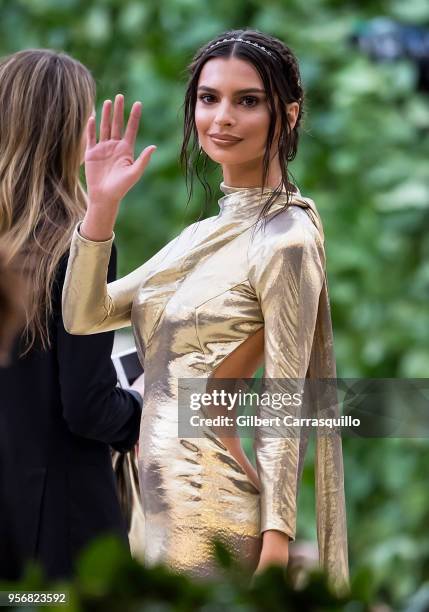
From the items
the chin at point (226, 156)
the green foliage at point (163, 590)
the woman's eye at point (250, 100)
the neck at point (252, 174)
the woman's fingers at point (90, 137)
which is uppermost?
the woman's eye at point (250, 100)

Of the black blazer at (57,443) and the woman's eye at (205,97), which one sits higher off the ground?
the woman's eye at (205,97)

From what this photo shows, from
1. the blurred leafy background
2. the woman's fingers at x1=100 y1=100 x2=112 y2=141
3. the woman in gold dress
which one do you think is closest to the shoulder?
the woman in gold dress

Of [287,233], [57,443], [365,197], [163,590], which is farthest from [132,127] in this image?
[365,197]

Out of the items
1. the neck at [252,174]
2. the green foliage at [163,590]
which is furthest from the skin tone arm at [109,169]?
the green foliage at [163,590]

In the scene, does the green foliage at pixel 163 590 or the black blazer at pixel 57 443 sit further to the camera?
the black blazer at pixel 57 443

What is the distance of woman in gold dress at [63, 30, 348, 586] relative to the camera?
62.1 inches

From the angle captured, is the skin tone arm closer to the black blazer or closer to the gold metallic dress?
the gold metallic dress

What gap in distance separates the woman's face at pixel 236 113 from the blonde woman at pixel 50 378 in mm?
346

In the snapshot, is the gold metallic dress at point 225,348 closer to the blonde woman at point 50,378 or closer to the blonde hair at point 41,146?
the blonde woman at point 50,378

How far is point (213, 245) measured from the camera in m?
A: 1.67

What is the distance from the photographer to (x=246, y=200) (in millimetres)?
1682

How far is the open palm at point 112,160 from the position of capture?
1.62m

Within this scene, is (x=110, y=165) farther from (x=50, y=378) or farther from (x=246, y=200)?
(x=50, y=378)

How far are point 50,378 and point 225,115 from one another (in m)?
0.55
